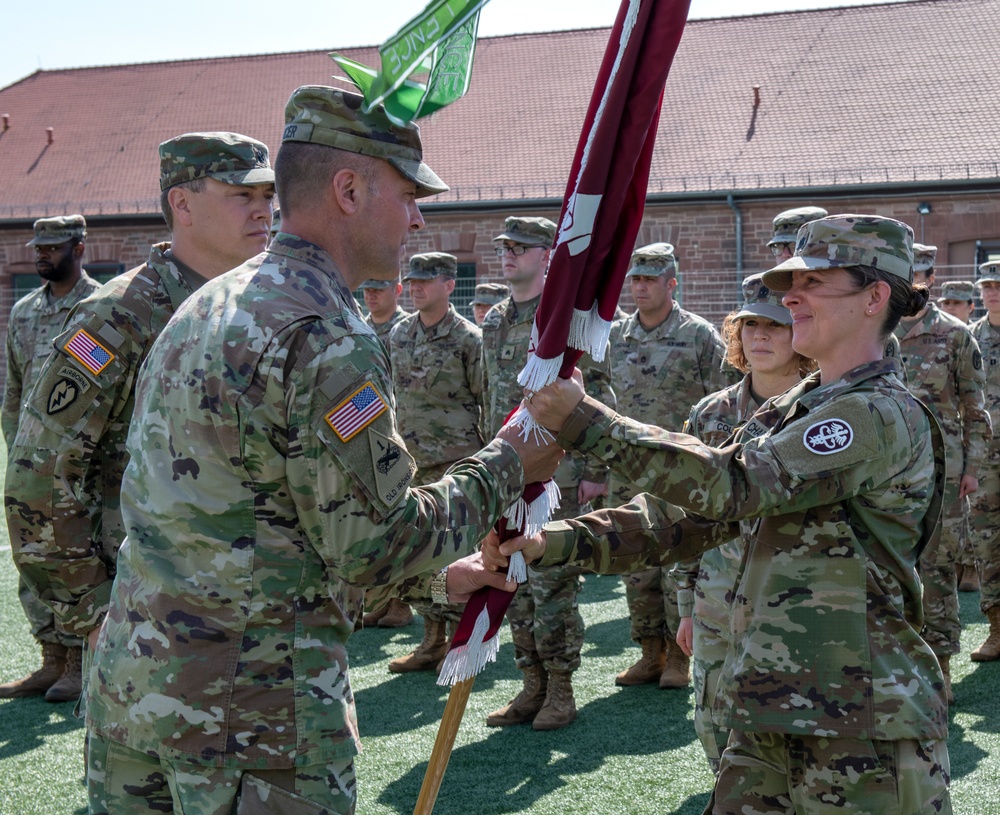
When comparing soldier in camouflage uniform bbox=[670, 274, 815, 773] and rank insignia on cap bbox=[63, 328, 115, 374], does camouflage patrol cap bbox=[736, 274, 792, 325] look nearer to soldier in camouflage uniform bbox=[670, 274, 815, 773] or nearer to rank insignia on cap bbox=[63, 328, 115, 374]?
soldier in camouflage uniform bbox=[670, 274, 815, 773]

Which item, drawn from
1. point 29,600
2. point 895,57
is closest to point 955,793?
point 29,600

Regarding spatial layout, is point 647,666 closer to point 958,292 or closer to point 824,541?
point 824,541

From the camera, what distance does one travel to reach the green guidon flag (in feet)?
8.38

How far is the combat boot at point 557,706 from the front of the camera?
254 inches

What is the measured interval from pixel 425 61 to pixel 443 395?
5.84 m

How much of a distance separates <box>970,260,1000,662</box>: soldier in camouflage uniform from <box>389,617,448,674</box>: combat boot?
142 inches

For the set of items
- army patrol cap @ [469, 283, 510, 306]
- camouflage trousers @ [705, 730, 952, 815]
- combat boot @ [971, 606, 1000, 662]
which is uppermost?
army patrol cap @ [469, 283, 510, 306]

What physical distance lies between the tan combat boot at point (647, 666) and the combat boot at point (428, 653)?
47.9 inches

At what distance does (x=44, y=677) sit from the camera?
7.09 meters

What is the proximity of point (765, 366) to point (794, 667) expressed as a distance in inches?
80.4

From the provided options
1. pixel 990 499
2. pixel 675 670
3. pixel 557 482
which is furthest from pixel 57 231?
pixel 990 499

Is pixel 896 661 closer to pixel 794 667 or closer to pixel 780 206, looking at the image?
pixel 794 667

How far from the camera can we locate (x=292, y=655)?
2.54 metres

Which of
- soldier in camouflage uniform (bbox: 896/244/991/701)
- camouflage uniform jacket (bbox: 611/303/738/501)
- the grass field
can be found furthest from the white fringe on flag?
soldier in camouflage uniform (bbox: 896/244/991/701)
